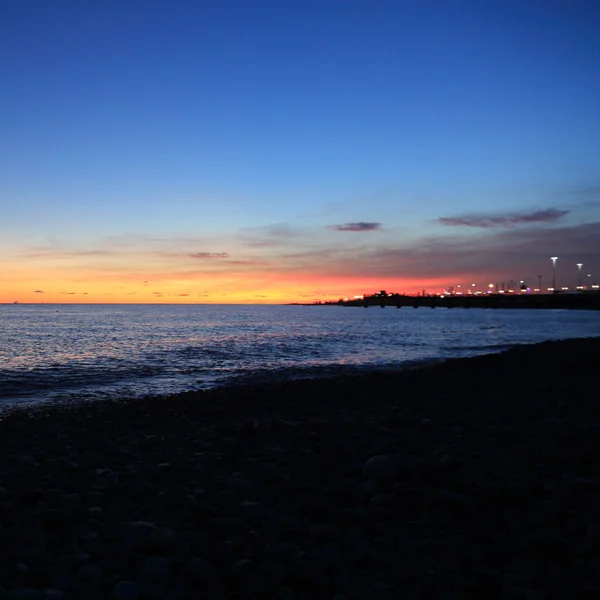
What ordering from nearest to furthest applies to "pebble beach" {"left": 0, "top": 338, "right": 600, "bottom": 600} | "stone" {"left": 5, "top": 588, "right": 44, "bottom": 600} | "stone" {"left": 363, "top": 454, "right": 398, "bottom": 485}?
"stone" {"left": 5, "top": 588, "right": 44, "bottom": 600}
"pebble beach" {"left": 0, "top": 338, "right": 600, "bottom": 600}
"stone" {"left": 363, "top": 454, "right": 398, "bottom": 485}

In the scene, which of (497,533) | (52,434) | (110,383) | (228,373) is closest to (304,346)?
(228,373)

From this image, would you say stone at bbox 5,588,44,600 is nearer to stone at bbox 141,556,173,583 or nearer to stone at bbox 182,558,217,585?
stone at bbox 141,556,173,583

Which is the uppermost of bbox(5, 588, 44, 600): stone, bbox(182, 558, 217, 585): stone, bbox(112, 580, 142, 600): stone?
bbox(5, 588, 44, 600): stone

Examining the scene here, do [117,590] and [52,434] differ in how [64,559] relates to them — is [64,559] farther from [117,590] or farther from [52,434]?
[52,434]

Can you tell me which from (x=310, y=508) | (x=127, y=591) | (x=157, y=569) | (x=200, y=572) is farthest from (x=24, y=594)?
(x=310, y=508)

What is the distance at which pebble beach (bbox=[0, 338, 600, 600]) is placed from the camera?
3594 millimetres

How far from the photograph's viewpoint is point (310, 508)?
4.94 meters

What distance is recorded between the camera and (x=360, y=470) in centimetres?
603

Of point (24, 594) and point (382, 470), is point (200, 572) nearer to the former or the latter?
point (24, 594)

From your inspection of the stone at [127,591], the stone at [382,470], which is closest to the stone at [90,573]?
the stone at [127,591]

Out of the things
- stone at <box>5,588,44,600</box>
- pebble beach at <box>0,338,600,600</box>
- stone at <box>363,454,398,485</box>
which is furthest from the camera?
stone at <box>363,454,398,485</box>

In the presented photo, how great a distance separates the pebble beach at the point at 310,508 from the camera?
3.59 meters

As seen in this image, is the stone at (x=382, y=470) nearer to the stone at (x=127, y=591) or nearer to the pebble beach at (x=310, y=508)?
the pebble beach at (x=310, y=508)

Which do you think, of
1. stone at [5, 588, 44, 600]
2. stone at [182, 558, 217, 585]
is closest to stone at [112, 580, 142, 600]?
stone at [182, 558, 217, 585]
